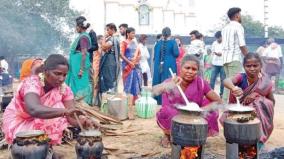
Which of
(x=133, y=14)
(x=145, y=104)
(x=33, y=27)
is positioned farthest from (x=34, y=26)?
(x=145, y=104)

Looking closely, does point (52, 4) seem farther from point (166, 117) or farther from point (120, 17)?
point (166, 117)

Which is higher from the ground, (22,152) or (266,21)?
(266,21)

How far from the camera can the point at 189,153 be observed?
329 cm

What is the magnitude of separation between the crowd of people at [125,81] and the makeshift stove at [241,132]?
1.66 feet

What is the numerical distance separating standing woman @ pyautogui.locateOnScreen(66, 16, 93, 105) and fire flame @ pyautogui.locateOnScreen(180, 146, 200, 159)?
3.47 m

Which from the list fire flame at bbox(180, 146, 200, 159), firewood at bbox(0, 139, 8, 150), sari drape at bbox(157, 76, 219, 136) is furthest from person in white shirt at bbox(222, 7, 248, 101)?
firewood at bbox(0, 139, 8, 150)

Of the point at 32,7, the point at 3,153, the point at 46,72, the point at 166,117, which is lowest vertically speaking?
the point at 3,153

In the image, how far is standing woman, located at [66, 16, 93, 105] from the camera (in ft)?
21.2

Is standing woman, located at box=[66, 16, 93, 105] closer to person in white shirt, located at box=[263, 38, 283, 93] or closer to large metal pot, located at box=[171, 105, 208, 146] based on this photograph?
large metal pot, located at box=[171, 105, 208, 146]

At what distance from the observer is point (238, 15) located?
592cm

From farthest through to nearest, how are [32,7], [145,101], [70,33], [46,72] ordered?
1. [70,33]
2. [32,7]
3. [145,101]
4. [46,72]

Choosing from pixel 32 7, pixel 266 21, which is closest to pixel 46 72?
pixel 266 21

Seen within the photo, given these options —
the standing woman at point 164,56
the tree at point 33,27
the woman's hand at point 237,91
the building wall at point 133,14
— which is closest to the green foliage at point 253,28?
the building wall at point 133,14

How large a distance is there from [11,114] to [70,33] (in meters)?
27.0
